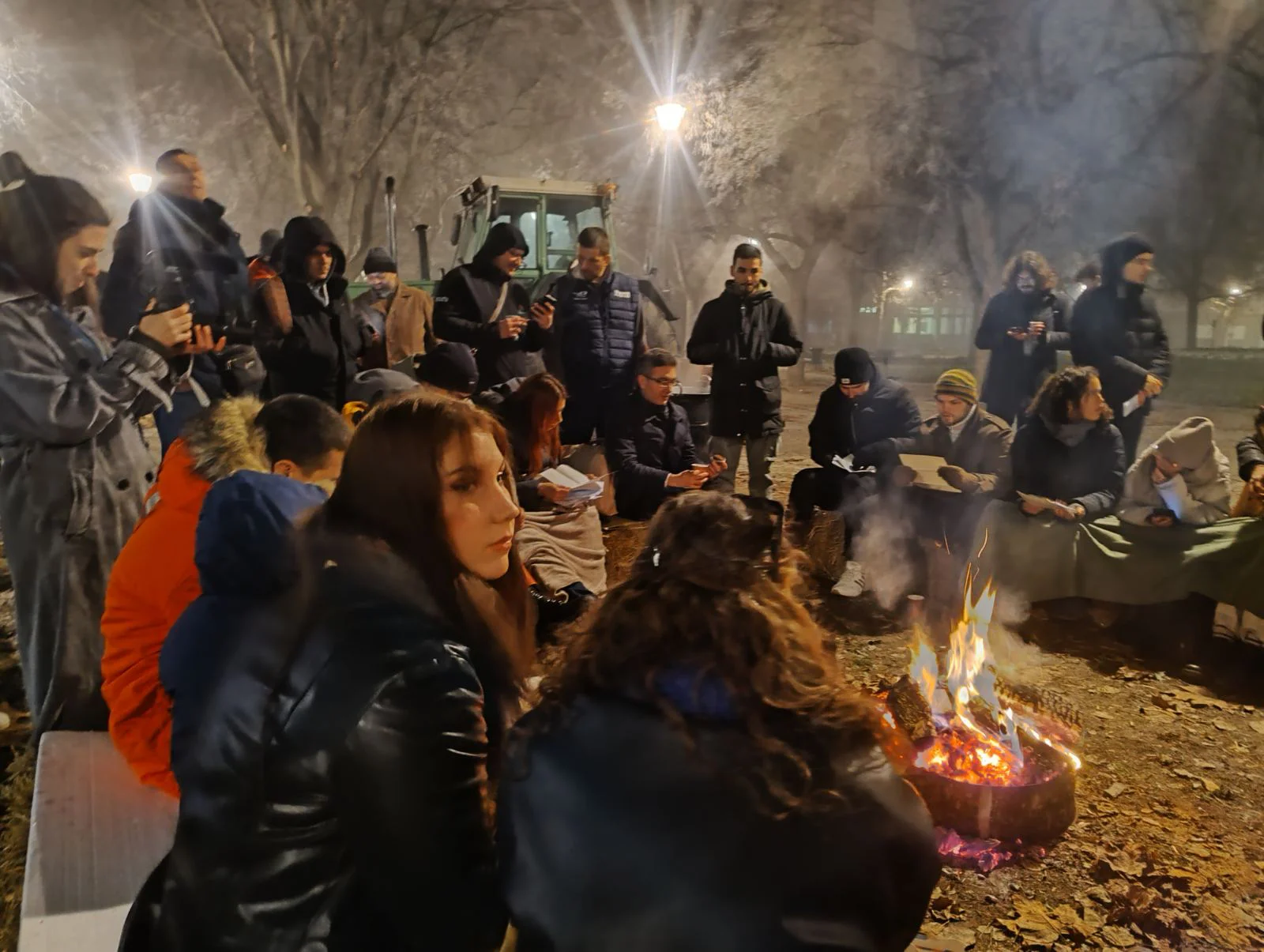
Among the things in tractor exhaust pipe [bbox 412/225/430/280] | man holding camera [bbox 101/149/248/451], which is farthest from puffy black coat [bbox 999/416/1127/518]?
tractor exhaust pipe [bbox 412/225/430/280]

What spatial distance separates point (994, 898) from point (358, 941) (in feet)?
7.66

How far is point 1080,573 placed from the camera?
17.3 ft

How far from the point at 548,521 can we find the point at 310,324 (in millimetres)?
2150

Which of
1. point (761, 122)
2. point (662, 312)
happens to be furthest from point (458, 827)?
point (761, 122)

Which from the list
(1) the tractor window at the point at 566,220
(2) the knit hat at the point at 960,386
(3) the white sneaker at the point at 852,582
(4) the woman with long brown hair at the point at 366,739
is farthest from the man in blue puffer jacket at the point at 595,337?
(4) the woman with long brown hair at the point at 366,739

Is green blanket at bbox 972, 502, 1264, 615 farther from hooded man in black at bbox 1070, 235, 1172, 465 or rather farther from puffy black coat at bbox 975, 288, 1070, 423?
puffy black coat at bbox 975, 288, 1070, 423

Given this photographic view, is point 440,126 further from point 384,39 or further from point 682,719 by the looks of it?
point 682,719

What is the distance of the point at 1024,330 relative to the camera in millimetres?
6809

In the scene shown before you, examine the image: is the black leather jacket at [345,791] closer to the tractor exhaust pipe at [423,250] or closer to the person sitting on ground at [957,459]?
the person sitting on ground at [957,459]

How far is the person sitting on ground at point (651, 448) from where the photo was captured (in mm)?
5414

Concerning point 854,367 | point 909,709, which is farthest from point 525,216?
point 909,709

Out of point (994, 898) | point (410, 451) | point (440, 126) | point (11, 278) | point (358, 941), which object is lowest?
point (994, 898)

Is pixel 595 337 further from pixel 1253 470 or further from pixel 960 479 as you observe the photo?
pixel 1253 470

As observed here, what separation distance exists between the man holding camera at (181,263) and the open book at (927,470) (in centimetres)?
438
